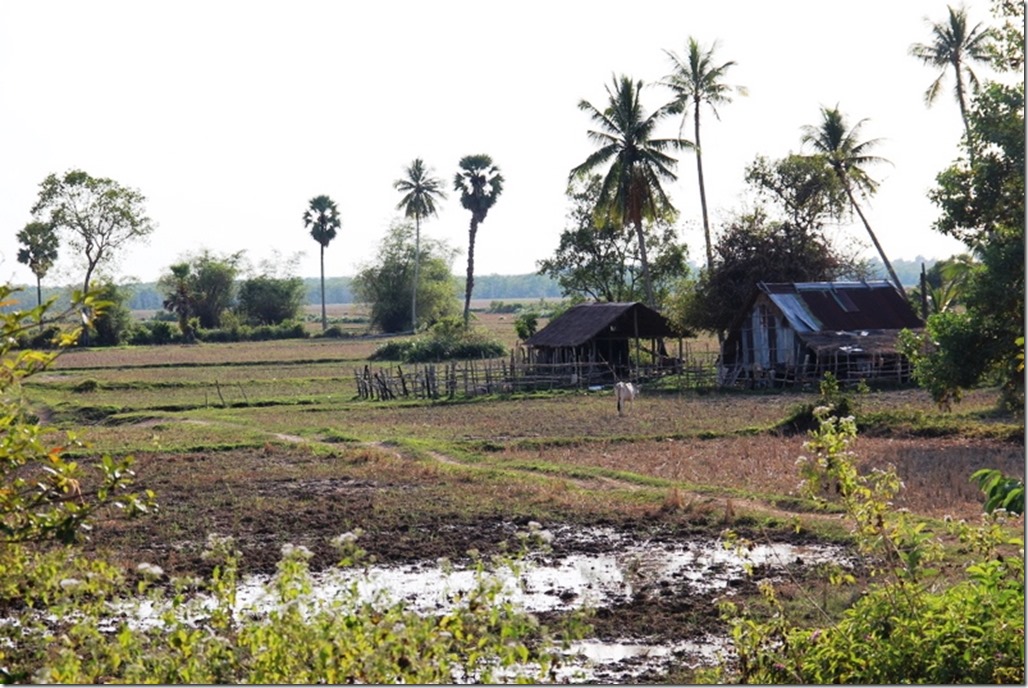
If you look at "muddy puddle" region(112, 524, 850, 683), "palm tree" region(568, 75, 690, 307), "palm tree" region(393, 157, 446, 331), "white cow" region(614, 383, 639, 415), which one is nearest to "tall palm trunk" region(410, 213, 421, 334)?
"palm tree" region(393, 157, 446, 331)

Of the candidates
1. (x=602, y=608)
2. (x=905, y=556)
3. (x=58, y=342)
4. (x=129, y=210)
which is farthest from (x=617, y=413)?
(x=129, y=210)

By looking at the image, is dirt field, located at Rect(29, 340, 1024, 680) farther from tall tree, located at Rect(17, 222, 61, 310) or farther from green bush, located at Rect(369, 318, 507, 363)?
tall tree, located at Rect(17, 222, 61, 310)

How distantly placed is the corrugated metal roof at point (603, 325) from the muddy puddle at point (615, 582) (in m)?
25.3

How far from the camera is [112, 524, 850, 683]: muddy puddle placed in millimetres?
8875

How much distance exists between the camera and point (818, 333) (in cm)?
3488

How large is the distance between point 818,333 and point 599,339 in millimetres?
7437

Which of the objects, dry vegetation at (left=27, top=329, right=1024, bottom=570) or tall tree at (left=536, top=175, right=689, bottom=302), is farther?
tall tree at (left=536, top=175, right=689, bottom=302)

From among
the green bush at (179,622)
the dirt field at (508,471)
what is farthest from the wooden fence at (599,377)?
the green bush at (179,622)

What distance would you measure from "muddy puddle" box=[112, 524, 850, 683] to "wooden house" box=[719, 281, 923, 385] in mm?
21730

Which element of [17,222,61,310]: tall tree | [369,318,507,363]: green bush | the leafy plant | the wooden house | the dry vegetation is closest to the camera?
the leafy plant

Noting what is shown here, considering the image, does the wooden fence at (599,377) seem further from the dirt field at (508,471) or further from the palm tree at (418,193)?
the palm tree at (418,193)

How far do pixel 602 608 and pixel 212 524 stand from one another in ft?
19.9

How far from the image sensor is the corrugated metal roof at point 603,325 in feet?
128

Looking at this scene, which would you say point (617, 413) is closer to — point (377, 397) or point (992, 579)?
point (377, 397)
